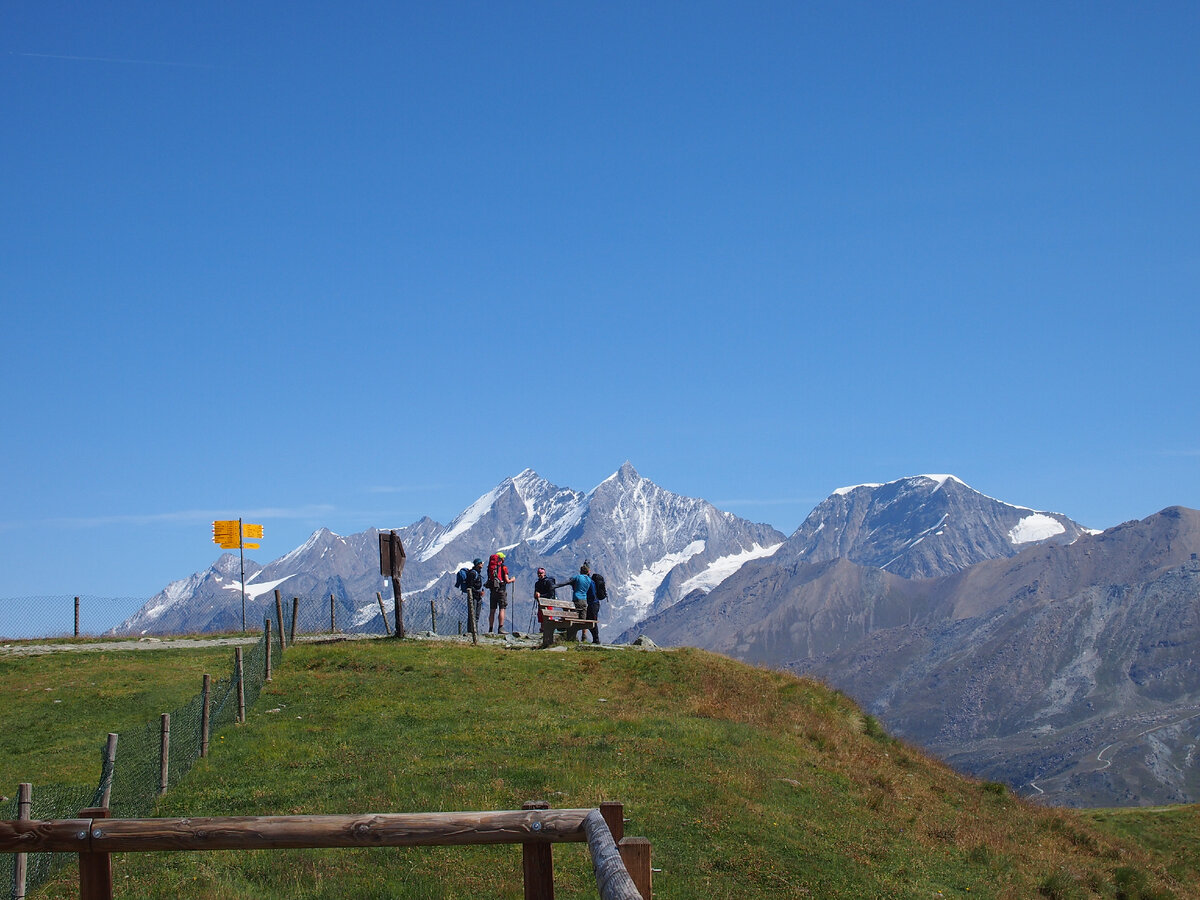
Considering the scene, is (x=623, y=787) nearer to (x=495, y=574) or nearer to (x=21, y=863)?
(x=21, y=863)

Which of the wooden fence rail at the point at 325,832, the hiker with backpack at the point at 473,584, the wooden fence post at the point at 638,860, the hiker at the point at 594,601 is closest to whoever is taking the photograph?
the wooden fence post at the point at 638,860

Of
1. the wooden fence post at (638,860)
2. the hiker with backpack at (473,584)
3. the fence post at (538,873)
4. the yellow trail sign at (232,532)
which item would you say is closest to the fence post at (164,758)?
the fence post at (538,873)

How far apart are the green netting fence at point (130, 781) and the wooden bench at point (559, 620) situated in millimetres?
14867

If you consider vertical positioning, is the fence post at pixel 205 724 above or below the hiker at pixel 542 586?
below

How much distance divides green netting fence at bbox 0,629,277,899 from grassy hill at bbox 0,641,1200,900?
39cm

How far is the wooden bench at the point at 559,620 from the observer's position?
39.7m

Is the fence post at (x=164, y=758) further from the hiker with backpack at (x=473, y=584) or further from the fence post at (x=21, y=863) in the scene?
the hiker with backpack at (x=473, y=584)

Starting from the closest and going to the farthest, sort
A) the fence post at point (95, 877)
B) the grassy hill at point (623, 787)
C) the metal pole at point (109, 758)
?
the fence post at point (95, 877), the grassy hill at point (623, 787), the metal pole at point (109, 758)

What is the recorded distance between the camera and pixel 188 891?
13.7m

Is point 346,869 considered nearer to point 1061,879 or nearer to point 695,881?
point 695,881

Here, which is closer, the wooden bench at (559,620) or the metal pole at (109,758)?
the metal pole at (109,758)

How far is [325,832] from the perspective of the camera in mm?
8281

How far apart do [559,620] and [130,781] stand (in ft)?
78.0

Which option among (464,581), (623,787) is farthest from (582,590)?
(623,787)
